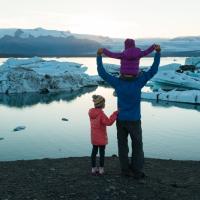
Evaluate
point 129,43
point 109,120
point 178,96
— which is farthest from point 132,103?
point 178,96

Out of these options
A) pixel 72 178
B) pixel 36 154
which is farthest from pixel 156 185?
pixel 36 154

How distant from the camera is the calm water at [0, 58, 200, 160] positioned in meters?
11.1

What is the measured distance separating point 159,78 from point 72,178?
2527 centimetres

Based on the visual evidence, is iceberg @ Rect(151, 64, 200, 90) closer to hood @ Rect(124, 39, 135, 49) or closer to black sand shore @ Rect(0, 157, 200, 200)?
black sand shore @ Rect(0, 157, 200, 200)

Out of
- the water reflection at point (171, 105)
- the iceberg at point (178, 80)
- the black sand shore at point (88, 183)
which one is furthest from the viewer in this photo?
the iceberg at point (178, 80)

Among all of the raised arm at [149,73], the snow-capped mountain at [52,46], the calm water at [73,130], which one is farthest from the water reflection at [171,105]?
the snow-capped mountain at [52,46]

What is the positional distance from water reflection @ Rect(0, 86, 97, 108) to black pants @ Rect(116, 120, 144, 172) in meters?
15.9

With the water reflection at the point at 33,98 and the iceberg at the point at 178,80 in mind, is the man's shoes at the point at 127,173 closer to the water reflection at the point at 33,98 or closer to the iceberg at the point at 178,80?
the water reflection at the point at 33,98

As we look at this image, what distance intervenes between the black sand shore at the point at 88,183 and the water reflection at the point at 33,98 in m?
14.8

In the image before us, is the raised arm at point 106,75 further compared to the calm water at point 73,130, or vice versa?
the calm water at point 73,130

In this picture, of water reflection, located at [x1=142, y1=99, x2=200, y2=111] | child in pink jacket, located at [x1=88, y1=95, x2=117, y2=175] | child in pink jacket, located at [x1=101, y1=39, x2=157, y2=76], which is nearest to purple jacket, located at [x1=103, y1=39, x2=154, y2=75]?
child in pink jacket, located at [x1=101, y1=39, x2=157, y2=76]

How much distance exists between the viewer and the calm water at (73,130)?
11.1 meters

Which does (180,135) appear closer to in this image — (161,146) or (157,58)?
(161,146)

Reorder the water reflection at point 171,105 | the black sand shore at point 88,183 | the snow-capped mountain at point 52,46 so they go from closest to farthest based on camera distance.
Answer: the black sand shore at point 88,183
the water reflection at point 171,105
the snow-capped mountain at point 52,46
